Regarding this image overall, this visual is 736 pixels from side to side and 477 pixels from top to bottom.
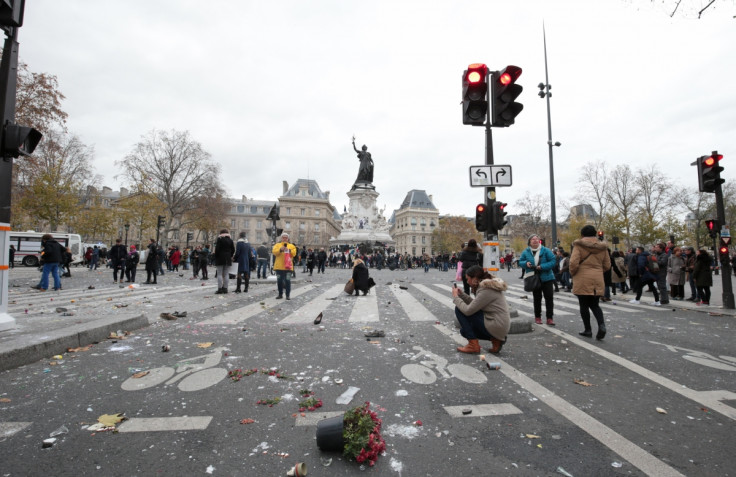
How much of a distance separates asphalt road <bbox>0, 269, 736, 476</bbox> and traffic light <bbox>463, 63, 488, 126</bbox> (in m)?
3.49

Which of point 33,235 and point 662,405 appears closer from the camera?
point 662,405

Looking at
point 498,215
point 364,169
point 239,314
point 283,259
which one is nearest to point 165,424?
point 239,314

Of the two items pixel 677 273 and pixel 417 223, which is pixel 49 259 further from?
pixel 417 223

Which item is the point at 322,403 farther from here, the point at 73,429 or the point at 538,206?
the point at 538,206

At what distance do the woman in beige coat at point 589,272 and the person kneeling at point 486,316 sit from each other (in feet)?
5.73

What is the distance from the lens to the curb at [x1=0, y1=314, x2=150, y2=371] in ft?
12.3

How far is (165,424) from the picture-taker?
254 cm

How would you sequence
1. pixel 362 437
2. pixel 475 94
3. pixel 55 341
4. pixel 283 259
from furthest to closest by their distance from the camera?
pixel 283 259
pixel 475 94
pixel 55 341
pixel 362 437

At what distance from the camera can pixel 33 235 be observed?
2888cm

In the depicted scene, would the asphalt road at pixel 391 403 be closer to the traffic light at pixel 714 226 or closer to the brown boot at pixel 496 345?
the brown boot at pixel 496 345

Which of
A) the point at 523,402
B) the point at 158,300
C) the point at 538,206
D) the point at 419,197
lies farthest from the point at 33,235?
the point at 419,197

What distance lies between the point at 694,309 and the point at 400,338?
8268 millimetres

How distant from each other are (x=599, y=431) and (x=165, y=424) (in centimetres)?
314

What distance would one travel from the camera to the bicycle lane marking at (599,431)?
6.70 feet
